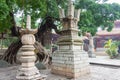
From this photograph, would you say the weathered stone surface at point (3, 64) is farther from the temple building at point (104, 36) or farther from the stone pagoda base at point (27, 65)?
the temple building at point (104, 36)

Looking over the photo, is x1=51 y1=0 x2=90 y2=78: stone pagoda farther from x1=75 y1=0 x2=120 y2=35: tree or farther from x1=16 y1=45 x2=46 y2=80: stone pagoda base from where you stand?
x1=75 y1=0 x2=120 y2=35: tree

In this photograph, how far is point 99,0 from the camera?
7672 millimetres

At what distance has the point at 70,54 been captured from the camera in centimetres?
487

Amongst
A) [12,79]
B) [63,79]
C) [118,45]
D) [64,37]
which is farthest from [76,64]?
[118,45]

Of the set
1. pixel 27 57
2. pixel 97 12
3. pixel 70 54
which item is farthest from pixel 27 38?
pixel 97 12

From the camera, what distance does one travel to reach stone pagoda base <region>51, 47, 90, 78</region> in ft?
15.7

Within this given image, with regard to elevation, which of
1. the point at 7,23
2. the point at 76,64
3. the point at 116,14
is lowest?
the point at 76,64

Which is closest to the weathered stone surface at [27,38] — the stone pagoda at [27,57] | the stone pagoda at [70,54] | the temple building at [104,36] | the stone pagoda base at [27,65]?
the stone pagoda at [27,57]

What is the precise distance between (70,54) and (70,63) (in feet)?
0.98

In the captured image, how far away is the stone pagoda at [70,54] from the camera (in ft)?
15.8

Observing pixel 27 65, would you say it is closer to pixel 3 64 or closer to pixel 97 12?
pixel 3 64

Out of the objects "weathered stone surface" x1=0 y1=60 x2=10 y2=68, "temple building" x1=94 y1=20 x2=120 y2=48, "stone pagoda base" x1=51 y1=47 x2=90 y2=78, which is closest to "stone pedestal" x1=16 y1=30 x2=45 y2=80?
"stone pagoda base" x1=51 y1=47 x2=90 y2=78

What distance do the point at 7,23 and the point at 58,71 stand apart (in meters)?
3.13

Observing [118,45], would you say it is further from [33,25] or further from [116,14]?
[33,25]
